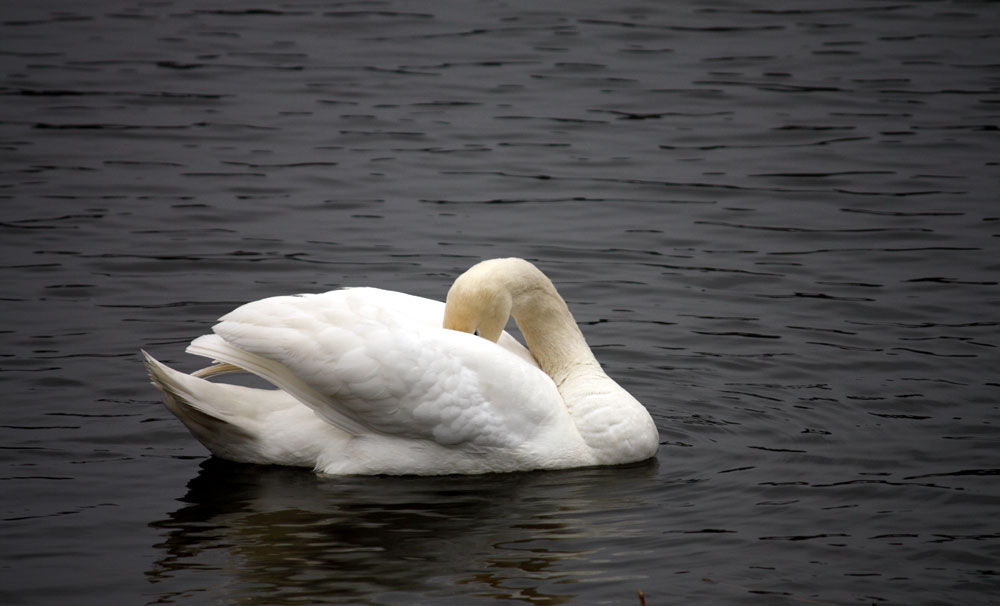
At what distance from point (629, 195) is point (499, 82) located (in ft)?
13.9

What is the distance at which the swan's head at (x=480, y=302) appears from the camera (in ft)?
28.4

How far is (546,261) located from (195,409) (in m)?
5.01

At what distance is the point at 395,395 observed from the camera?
8.24 meters

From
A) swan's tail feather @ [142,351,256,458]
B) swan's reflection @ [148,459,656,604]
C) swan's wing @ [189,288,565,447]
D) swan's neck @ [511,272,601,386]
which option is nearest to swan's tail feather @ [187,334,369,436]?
swan's wing @ [189,288,565,447]

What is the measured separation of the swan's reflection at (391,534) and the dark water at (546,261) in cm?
2

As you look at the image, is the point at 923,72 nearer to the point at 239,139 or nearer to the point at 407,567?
the point at 239,139

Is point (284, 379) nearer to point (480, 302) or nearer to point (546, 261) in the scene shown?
point (480, 302)

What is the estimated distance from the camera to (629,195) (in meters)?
14.5

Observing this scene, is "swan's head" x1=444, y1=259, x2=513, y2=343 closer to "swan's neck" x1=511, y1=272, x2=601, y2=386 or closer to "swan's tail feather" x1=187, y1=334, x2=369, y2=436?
"swan's neck" x1=511, y1=272, x2=601, y2=386

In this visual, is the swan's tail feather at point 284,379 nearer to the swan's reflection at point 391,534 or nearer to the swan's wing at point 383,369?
the swan's wing at point 383,369

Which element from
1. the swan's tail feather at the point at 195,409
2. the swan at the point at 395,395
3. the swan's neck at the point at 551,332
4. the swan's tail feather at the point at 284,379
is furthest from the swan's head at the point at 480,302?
the swan's tail feather at the point at 195,409

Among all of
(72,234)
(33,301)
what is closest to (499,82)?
(72,234)

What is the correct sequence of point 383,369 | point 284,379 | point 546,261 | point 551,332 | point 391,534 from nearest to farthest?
point 391,534 < point 383,369 < point 284,379 < point 551,332 < point 546,261

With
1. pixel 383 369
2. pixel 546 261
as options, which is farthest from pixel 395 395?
pixel 546 261
